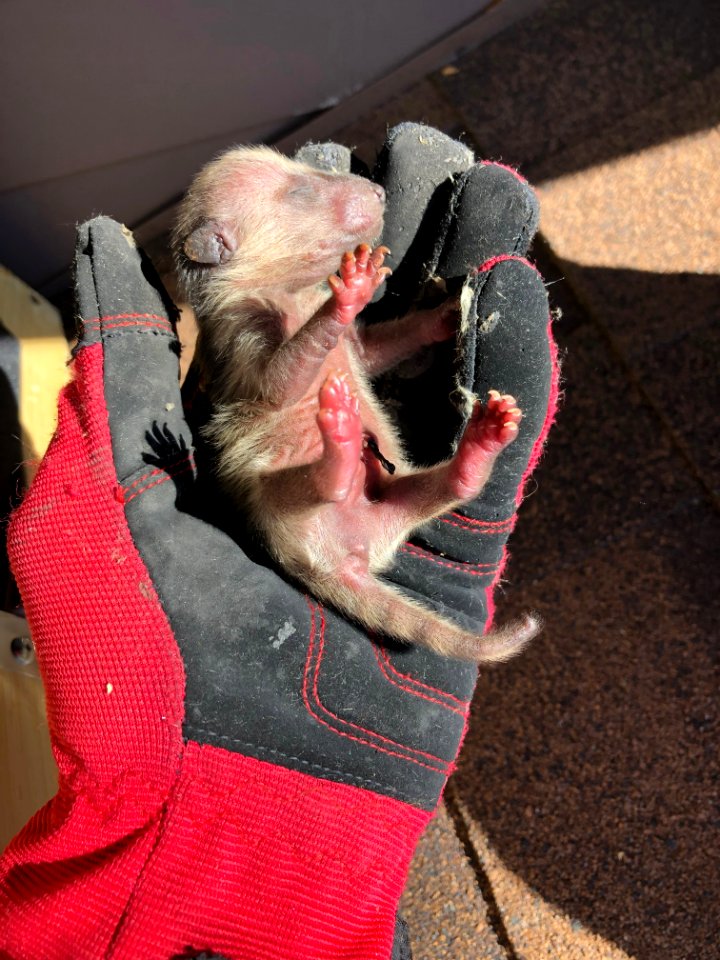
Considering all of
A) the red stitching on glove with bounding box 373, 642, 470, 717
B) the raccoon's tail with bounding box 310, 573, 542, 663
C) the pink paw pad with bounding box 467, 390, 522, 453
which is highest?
the pink paw pad with bounding box 467, 390, 522, 453

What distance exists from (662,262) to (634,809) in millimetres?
2779

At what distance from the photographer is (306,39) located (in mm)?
4215

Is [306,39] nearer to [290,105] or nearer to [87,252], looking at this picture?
[290,105]

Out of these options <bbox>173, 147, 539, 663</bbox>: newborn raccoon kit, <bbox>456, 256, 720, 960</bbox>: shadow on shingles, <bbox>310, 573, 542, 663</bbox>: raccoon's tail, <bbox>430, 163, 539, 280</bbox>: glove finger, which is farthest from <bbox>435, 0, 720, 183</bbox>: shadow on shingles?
<bbox>310, 573, 542, 663</bbox>: raccoon's tail

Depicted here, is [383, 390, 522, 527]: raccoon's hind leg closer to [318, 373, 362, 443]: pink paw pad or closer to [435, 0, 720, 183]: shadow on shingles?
[318, 373, 362, 443]: pink paw pad

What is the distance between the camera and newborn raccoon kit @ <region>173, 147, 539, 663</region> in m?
2.62

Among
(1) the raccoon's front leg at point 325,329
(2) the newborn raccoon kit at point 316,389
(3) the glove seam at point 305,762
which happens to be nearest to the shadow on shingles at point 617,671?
(2) the newborn raccoon kit at point 316,389

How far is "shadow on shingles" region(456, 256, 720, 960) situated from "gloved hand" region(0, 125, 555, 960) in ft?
3.30

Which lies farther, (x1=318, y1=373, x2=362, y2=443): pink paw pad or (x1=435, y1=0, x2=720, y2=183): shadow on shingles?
(x1=435, y1=0, x2=720, y2=183): shadow on shingles

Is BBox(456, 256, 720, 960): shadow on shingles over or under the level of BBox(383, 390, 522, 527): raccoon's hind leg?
under

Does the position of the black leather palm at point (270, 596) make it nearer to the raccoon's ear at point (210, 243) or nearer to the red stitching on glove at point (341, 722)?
the red stitching on glove at point (341, 722)

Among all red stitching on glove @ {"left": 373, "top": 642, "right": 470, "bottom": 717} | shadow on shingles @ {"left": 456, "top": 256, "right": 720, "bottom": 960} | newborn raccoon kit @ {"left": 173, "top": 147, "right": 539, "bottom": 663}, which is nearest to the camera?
newborn raccoon kit @ {"left": 173, "top": 147, "right": 539, "bottom": 663}

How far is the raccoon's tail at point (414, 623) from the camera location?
2.63 meters

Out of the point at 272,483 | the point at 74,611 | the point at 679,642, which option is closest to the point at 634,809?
the point at 679,642
